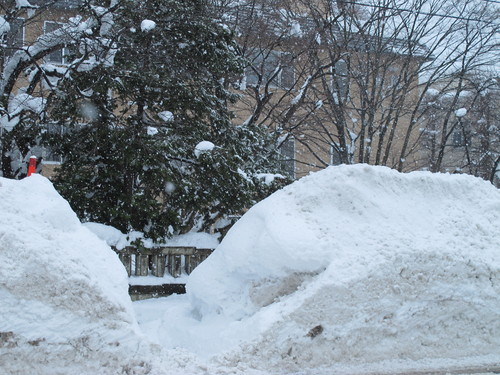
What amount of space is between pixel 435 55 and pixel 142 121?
9194 millimetres

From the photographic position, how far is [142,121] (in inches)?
366

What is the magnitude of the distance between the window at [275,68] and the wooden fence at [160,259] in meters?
5.84

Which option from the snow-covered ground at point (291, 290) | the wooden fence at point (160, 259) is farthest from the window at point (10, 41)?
the snow-covered ground at point (291, 290)

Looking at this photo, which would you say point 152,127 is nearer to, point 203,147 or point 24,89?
point 203,147

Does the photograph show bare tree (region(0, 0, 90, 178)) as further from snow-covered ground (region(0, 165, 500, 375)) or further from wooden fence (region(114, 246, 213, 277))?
snow-covered ground (region(0, 165, 500, 375))

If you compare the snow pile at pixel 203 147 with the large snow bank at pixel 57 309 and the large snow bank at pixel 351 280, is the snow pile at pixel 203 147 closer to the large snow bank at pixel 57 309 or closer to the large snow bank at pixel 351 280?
the large snow bank at pixel 351 280

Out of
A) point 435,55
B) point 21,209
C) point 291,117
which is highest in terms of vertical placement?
point 435,55

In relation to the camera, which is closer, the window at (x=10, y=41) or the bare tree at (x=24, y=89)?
the bare tree at (x=24, y=89)

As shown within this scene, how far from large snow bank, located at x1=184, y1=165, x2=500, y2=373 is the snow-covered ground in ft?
0.05

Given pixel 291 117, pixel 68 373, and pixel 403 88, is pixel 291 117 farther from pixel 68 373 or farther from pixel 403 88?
pixel 68 373

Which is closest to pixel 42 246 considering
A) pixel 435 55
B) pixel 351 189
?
pixel 351 189

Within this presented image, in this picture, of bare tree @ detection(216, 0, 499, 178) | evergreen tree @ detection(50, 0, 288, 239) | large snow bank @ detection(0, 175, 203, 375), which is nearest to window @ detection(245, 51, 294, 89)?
bare tree @ detection(216, 0, 499, 178)

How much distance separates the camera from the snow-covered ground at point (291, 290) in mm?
4438

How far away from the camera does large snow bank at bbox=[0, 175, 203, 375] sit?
4266 millimetres
